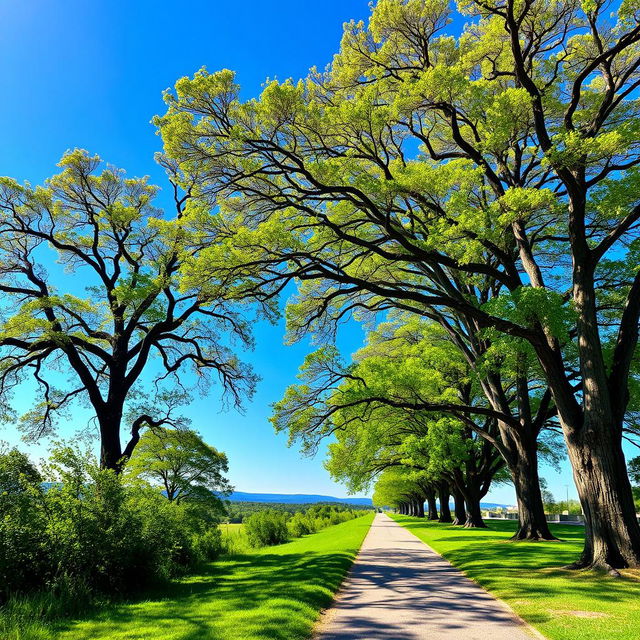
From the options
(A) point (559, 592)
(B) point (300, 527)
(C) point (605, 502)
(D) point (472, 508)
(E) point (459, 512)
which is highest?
(C) point (605, 502)

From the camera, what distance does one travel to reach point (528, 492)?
55.1 ft

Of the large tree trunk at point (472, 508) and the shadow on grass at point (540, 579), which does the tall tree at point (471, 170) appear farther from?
the large tree trunk at point (472, 508)

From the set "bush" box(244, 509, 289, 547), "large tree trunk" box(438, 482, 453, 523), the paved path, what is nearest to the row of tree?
the paved path

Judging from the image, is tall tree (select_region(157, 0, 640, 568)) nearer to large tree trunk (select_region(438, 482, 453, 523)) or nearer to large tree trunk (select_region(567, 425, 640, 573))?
large tree trunk (select_region(567, 425, 640, 573))

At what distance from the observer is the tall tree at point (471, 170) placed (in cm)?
1048

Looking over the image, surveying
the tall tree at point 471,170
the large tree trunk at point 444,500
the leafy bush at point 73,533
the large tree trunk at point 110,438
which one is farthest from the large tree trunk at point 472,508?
the leafy bush at point 73,533

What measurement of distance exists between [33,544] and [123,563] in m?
1.76

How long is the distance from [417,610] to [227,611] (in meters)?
2.98

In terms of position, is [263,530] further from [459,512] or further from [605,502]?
[605,502]

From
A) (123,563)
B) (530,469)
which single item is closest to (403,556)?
(530,469)

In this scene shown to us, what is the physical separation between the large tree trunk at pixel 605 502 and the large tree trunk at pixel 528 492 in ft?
19.6

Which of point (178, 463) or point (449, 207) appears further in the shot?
point (178, 463)

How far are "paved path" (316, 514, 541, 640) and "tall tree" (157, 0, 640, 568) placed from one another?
12.2 feet

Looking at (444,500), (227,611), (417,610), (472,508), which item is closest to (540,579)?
(417,610)
